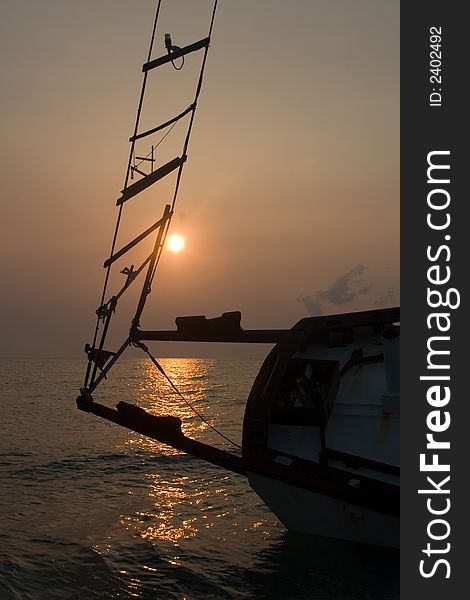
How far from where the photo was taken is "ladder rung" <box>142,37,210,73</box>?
44.7 feet

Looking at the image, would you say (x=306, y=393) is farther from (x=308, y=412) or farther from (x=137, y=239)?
(x=137, y=239)

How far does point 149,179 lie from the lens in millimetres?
14219

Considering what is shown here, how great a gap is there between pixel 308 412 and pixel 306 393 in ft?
2.28

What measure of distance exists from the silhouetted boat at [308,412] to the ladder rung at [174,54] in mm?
23

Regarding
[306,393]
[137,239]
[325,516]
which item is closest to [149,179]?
[137,239]

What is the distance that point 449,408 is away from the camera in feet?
29.8

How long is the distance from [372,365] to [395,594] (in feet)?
15.3

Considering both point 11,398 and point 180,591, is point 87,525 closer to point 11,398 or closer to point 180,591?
point 180,591

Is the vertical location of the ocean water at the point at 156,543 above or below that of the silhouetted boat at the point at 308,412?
below

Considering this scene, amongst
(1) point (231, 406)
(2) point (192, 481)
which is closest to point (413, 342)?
(2) point (192, 481)

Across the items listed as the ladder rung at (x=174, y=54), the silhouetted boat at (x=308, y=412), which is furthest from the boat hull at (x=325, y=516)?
the ladder rung at (x=174, y=54)

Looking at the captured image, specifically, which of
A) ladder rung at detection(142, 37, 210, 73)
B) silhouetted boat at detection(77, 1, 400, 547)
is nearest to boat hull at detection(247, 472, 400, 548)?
silhouetted boat at detection(77, 1, 400, 547)

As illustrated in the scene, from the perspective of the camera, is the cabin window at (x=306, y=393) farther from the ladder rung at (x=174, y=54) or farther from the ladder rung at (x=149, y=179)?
the ladder rung at (x=174, y=54)

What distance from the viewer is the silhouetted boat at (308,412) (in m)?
10.8
